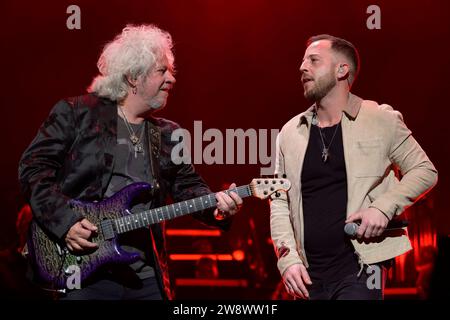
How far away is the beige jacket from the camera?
303cm

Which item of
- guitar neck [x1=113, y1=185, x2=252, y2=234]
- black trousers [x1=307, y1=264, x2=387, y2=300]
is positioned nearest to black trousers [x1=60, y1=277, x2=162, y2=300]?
guitar neck [x1=113, y1=185, x2=252, y2=234]

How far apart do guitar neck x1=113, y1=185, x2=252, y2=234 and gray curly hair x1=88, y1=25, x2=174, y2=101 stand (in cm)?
71

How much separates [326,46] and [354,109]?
415mm

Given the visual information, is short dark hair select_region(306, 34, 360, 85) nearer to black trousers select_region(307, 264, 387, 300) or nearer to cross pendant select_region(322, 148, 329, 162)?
cross pendant select_region(322, 148, 329, 162)

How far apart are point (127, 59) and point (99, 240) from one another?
3.50ft

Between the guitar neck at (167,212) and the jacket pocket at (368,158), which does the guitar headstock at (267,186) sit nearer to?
the guitar neck at (167,212)

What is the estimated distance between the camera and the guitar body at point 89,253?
10.0ft

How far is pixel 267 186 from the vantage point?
129 inches

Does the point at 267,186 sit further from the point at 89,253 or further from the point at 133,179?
the point at 89,253

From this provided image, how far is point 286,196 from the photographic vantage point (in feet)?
11.0

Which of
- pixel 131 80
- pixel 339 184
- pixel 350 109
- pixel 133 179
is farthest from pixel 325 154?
pixel 131 80
